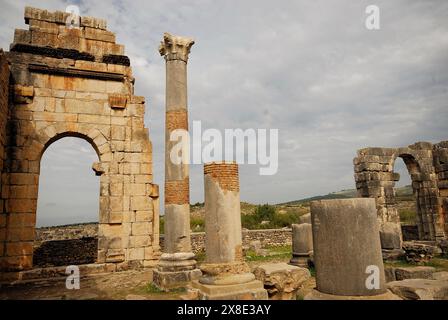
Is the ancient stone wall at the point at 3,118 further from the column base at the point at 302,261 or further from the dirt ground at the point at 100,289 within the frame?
the column base at the point at 302,261

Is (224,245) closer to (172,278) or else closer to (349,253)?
(349,253)

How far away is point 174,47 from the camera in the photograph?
8.93 m

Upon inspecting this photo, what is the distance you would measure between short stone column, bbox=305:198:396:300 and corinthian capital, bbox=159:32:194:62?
6118mm

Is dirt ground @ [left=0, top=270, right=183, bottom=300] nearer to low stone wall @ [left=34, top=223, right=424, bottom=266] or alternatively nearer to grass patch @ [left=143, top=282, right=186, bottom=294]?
grass patch @ [left=143, top=282, right=186, bottom=294]

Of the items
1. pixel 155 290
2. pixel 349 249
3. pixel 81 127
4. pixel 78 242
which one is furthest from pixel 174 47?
pixel 78 242

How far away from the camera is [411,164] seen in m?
15.4

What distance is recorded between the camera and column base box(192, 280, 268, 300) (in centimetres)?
531

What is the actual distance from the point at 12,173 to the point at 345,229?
889cm

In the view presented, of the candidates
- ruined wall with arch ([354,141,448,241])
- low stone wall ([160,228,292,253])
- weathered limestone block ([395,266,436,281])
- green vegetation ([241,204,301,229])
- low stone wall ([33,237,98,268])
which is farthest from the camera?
green vegetation ([241,204,301,229])

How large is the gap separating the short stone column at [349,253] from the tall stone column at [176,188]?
12.5ft

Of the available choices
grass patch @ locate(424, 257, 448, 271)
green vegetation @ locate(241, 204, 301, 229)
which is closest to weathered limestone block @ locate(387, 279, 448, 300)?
grass patch @ locate(424, 257, 448, 271)

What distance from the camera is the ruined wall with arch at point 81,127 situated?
894 centimetres

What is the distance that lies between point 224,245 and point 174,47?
19.1 feet
